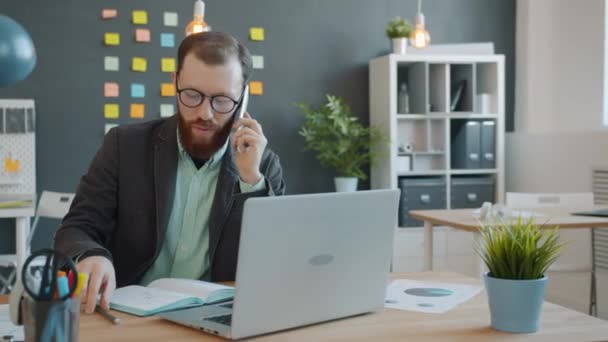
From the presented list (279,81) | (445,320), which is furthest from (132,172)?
(279,81)

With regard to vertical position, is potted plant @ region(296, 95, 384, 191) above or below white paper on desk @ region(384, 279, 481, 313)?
above

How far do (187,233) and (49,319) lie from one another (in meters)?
Answer: 0.82

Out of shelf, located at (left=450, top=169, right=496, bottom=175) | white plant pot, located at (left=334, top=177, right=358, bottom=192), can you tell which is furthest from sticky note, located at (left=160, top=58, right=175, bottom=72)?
shelf, located at (left=450, top=169, right=496, bottom=175)

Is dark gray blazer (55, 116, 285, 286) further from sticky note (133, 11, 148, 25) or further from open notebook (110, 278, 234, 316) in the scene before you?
sticky note (133, 11, 148, 25)

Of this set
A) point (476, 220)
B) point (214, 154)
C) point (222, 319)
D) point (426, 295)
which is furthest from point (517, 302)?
point (476, 220)

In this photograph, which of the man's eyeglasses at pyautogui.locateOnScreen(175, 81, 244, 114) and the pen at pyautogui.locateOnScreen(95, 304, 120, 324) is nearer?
the pen at pyautogui.locateOnScreen(95, 304, 120, 324)

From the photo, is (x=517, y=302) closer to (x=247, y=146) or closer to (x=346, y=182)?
(x=247, y=146)

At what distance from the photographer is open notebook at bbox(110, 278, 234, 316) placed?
1372 millimetres

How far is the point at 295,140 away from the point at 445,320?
4043 mm

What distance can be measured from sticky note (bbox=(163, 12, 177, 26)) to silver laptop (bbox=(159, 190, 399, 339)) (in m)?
3.95

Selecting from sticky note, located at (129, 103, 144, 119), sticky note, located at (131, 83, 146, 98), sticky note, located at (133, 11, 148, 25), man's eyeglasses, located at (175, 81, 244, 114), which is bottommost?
man's eyeglasses, located at (175, 81, 244, 114)

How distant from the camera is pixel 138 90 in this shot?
197 inches

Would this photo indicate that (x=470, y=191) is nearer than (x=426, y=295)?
No

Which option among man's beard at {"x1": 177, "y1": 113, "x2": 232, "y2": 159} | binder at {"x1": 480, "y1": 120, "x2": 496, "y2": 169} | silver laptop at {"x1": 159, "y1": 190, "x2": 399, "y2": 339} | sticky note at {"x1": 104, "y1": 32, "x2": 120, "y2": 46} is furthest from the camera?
binder at {"x1": 480, "y1": 120, "x2": 496, "y2": 169}
